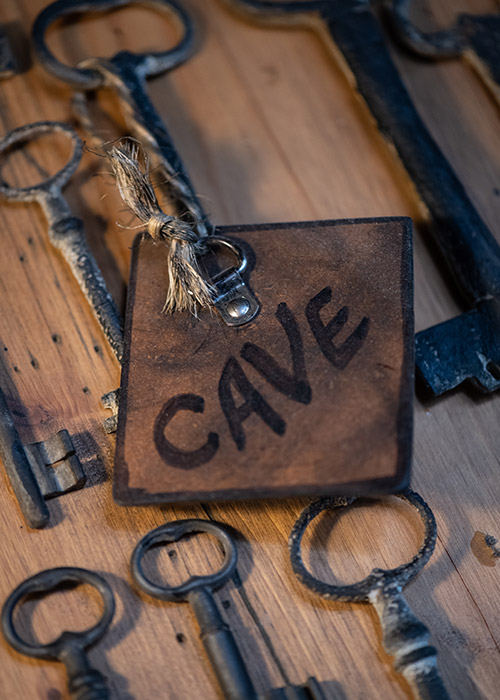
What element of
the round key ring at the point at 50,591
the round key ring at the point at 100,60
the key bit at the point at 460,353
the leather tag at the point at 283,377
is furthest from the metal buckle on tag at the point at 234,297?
the round key ring at the point at 100,60

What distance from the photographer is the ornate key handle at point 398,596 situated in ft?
2.67

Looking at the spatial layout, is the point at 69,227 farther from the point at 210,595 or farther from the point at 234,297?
the point at 210,595

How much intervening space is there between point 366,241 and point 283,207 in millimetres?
286

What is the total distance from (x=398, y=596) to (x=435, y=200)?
2.07 ft

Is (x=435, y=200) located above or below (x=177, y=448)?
above

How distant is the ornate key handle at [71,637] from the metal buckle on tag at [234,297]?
14.8 inches

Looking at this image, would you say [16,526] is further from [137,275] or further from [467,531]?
[467,531]

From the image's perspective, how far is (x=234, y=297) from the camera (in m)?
0.96

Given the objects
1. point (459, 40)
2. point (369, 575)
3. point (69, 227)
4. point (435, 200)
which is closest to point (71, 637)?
point (369, 575)

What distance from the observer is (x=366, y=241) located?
3.19 ft

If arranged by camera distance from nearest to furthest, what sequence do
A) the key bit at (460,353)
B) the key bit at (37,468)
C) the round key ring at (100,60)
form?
the key bit at (37,468), the key bit at (460,353), the round key ring at (100,60)

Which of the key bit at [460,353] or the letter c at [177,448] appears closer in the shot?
the letter c at [177,448]

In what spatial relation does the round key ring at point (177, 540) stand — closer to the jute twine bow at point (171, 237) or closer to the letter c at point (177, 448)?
the letter c at point (177, 448)

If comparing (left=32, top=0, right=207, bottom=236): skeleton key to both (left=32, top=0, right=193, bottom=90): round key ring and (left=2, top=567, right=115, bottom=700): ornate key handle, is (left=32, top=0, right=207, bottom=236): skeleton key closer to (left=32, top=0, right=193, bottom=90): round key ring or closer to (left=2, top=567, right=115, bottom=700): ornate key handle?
(left=32, top=0, right=193, bottom=90): round key ring
